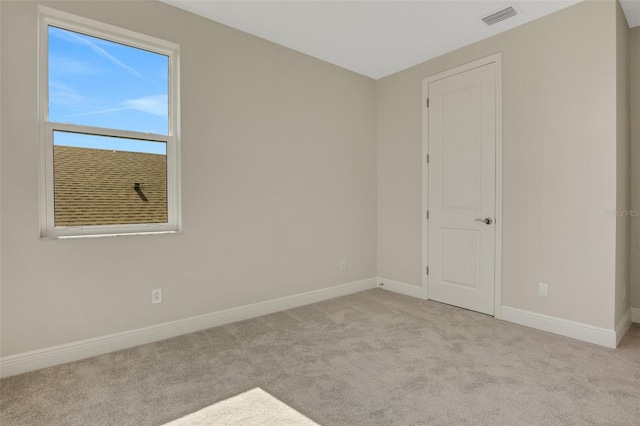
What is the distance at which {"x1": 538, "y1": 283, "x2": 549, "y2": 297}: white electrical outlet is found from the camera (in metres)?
3.00

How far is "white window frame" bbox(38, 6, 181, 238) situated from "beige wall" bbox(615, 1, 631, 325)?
361cm

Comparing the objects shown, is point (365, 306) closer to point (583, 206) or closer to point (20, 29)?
point (583, 206)

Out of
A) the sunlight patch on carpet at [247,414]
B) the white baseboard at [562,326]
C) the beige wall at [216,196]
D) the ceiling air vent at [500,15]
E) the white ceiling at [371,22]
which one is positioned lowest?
the sunlight patch on carpet at [247,414]

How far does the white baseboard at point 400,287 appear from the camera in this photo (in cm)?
A: 406

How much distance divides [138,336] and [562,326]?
3534mm

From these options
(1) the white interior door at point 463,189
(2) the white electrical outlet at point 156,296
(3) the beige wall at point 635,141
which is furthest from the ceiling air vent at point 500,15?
(2) the white electrical outlet at point 156,296

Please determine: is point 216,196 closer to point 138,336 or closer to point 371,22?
point 138,336

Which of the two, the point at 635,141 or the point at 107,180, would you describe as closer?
the point at 107,180

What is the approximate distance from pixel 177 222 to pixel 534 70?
3.47m

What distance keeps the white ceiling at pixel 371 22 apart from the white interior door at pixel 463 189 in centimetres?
43

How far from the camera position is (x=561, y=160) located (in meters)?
2.90

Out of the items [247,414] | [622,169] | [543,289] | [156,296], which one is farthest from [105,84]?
[622,169]

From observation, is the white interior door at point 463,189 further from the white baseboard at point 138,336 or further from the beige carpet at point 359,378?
the white baseboard at point 138,336

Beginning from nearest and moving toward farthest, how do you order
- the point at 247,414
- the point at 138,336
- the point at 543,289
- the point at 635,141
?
1. the point at 247,414
2. the point at 138,336
3. the point at 543,289
4. the point at 635,141
